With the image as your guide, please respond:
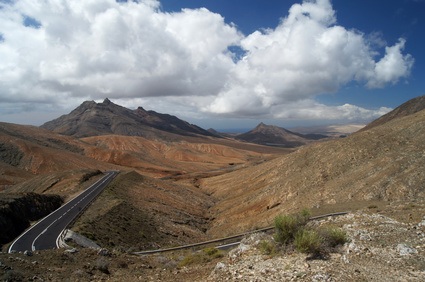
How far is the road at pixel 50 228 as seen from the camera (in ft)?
84.0

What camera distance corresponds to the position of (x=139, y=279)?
1377 centimetres

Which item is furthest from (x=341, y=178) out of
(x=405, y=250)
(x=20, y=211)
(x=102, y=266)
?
(x=20, y=211)

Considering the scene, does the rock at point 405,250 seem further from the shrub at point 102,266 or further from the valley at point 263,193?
the shrub at point 102,266

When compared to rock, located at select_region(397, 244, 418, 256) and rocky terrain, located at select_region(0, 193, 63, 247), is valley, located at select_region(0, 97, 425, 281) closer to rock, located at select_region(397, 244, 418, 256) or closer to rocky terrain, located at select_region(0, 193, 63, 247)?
rocky terrain, located at select_region(0, 193, 63, 247)

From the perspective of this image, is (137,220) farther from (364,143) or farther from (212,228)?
(364,143)

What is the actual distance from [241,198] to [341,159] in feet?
60.1

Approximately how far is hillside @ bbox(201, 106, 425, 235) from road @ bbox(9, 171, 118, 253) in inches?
737

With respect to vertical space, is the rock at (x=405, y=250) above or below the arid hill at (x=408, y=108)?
below

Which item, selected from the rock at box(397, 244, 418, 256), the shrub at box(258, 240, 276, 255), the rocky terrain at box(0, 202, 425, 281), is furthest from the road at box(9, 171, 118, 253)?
the rock at box(397, 244, 418, 256)

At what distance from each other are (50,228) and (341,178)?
35.0 m

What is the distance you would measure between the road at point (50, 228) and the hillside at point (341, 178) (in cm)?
1871

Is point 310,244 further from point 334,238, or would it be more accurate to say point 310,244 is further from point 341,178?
point 341,178

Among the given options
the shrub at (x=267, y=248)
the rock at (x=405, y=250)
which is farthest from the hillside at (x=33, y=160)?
the rock at (x=405, y=250)

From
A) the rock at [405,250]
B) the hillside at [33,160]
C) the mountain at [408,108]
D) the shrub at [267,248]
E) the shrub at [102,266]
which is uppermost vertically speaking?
the mountain at [408,108]
